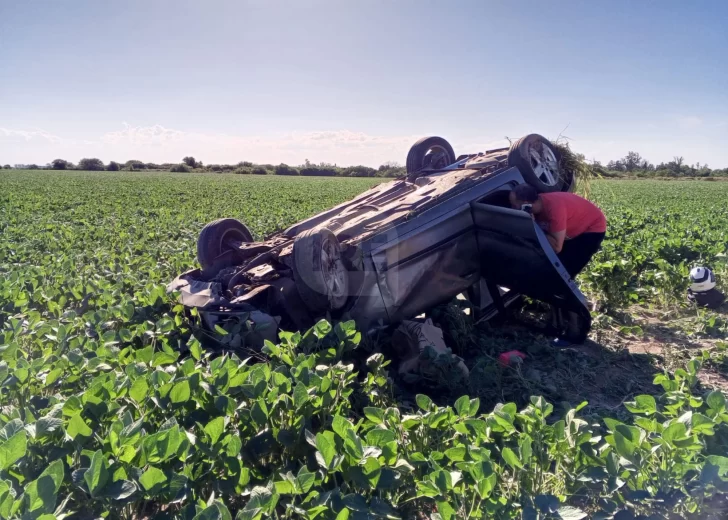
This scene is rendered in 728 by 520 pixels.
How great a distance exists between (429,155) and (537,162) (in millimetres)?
1604

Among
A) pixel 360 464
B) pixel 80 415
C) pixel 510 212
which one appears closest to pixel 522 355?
pixel 510 212

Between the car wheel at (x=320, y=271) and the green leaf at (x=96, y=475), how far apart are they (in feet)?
7.71

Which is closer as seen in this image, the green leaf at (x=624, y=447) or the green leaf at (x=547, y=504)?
the green leaf at (x=547, y=504)

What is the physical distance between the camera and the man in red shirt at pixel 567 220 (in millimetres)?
4926

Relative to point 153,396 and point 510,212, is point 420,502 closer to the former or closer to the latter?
point 153,396

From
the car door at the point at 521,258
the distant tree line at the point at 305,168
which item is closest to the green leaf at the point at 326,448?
the car door at the point at 521,258

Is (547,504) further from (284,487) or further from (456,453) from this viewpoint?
(284,487)

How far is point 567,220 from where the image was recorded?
5.30 meters

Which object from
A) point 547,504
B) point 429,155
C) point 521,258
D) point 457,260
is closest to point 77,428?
point 547,504

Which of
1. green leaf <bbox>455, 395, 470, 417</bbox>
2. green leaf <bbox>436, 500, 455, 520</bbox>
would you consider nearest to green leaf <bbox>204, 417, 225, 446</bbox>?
green leaf <bbox>436, 500, 455, 520</bbox>

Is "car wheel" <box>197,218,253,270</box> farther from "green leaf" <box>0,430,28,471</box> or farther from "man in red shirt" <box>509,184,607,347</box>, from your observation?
"green leaf" <box>0,430,28,471</box>

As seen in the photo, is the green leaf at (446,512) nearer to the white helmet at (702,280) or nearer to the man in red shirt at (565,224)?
the man in red shirt at (565,224)

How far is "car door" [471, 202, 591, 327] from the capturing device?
14.3ft

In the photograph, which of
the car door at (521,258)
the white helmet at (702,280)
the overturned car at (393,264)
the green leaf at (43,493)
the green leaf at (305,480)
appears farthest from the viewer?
the white helmet at (702,280)
